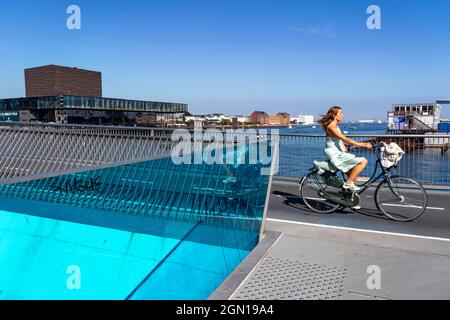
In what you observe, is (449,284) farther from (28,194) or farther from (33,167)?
(33,167)

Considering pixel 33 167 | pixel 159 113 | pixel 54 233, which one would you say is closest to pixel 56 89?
pixel 159 113

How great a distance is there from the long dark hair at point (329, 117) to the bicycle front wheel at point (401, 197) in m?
1.37

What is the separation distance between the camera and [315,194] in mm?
7273

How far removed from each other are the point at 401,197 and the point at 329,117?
183cm

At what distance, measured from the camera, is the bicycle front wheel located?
248 inches

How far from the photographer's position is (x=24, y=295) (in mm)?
5164

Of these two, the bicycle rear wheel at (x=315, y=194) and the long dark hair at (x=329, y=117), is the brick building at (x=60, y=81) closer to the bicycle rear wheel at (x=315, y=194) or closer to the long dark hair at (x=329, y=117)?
the bicycle rear wheel at (x=315, y=194)

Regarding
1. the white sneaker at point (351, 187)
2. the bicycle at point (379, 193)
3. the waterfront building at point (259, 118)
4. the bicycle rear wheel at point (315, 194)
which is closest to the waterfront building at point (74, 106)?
the waterfront building at point (259, 118)

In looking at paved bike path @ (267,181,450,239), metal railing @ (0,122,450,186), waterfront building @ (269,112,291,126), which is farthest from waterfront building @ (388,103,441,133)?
paved bike path @ (267,181,450,239)

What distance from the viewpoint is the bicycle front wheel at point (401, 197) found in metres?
6.29

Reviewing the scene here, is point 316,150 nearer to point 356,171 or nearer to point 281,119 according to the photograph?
point 356,171

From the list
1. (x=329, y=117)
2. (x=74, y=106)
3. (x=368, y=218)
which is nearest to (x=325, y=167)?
(x=329, y=117)

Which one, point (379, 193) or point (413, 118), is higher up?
point (413, 118)
